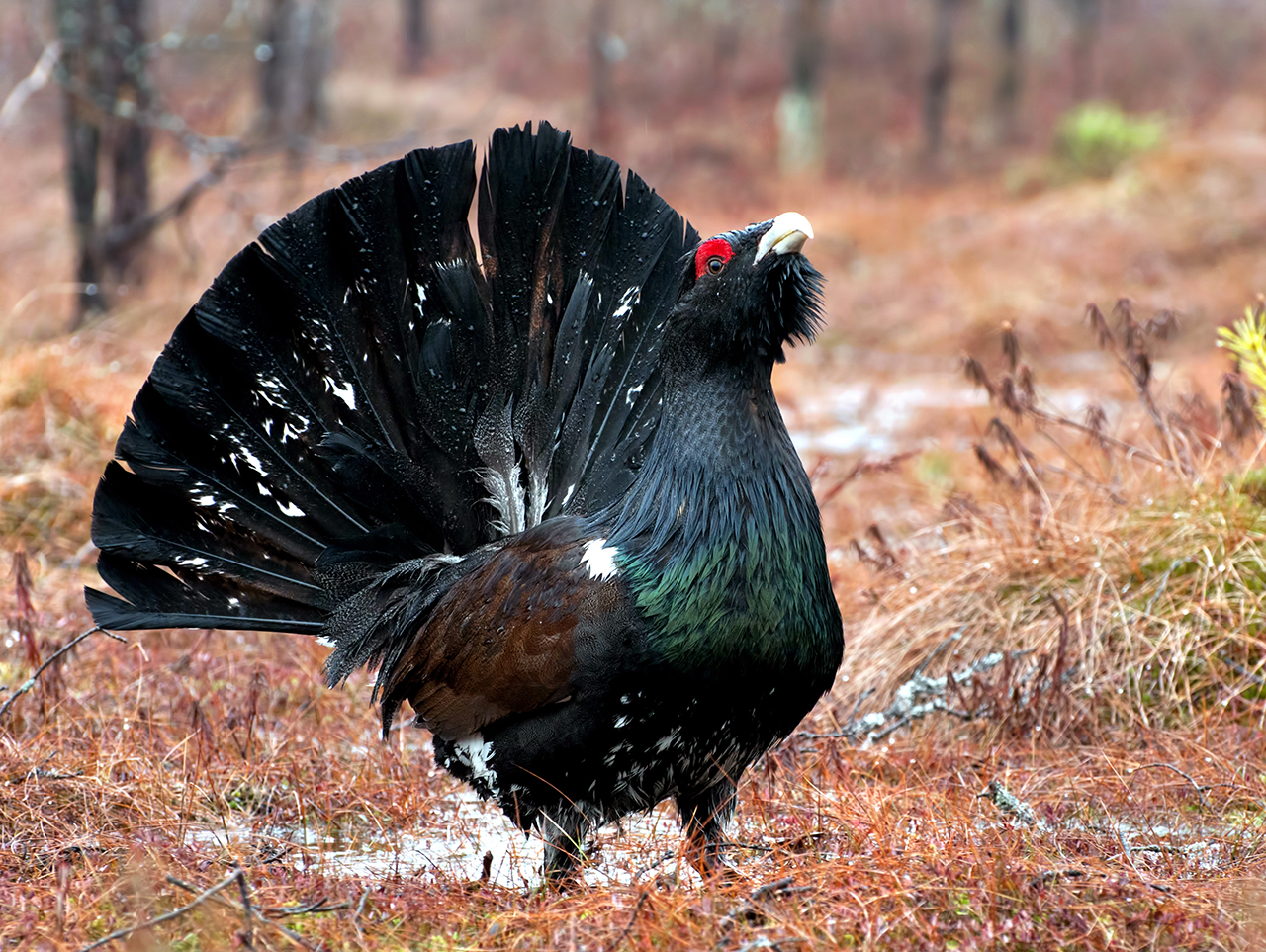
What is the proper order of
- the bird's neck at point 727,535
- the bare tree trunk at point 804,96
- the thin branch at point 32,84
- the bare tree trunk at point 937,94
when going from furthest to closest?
the bare tree trunk at point 937,94 < the bare tree trunk at point 804,96 < the thin branch at point 32,84 < the bird's neck at point 727,535

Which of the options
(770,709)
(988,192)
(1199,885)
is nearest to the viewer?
(1199,885)

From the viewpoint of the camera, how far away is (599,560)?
128 inches

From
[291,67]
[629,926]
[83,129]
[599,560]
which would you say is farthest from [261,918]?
[291,67]

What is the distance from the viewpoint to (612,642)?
3082 millimetres

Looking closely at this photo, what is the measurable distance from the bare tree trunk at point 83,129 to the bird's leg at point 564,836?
690 centimetres

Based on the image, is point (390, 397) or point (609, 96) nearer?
point (390, 397)

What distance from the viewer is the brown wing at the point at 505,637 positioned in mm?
3188

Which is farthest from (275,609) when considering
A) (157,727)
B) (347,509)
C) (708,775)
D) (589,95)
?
(589,95)

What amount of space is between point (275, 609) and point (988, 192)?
64.6 feet

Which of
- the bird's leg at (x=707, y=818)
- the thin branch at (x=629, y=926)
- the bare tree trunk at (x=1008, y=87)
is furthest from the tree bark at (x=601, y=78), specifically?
the thin branch at (x=629, y=926)

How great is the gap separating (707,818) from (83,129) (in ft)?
27.6

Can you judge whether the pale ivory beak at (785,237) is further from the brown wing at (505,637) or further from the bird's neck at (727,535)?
the brown wing at (505,637)

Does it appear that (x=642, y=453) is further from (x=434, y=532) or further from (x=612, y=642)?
(x=612, y=642)

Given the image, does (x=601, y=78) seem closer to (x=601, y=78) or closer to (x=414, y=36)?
(x=601, y=78)
